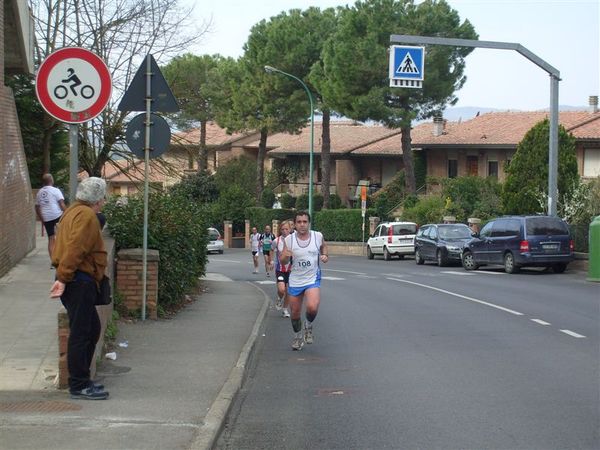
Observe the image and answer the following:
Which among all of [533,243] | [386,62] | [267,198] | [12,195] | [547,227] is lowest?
[533,243]

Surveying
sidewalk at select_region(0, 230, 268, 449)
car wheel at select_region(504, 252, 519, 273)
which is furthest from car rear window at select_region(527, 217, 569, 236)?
sidewalk at select_region(0, 230, 268, 449)

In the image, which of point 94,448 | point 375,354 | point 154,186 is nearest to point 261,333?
point 375,354

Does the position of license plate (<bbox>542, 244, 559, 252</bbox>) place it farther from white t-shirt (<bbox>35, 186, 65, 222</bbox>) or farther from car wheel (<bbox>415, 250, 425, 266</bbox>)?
white t-shirt (<bbox>35, 186, 65, 222</bbox>)

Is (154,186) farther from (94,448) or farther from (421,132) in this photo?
(421,132)

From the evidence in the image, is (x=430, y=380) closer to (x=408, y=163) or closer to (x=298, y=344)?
(x=298, y=344)

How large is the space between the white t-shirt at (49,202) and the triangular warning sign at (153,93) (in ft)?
11.8

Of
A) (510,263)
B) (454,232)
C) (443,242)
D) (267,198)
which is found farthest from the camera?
(267,198)

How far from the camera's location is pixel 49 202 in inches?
644

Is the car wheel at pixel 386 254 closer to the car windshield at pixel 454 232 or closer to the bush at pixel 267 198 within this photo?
the car windshield at pixel 454 232

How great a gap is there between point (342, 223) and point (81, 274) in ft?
167

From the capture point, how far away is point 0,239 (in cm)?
1510

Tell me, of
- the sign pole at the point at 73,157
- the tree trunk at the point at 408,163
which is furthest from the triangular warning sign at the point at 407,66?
the tree trunk at the point at 408,163

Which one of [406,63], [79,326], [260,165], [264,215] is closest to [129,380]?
[79,326]

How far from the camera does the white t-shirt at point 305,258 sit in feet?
40.3
